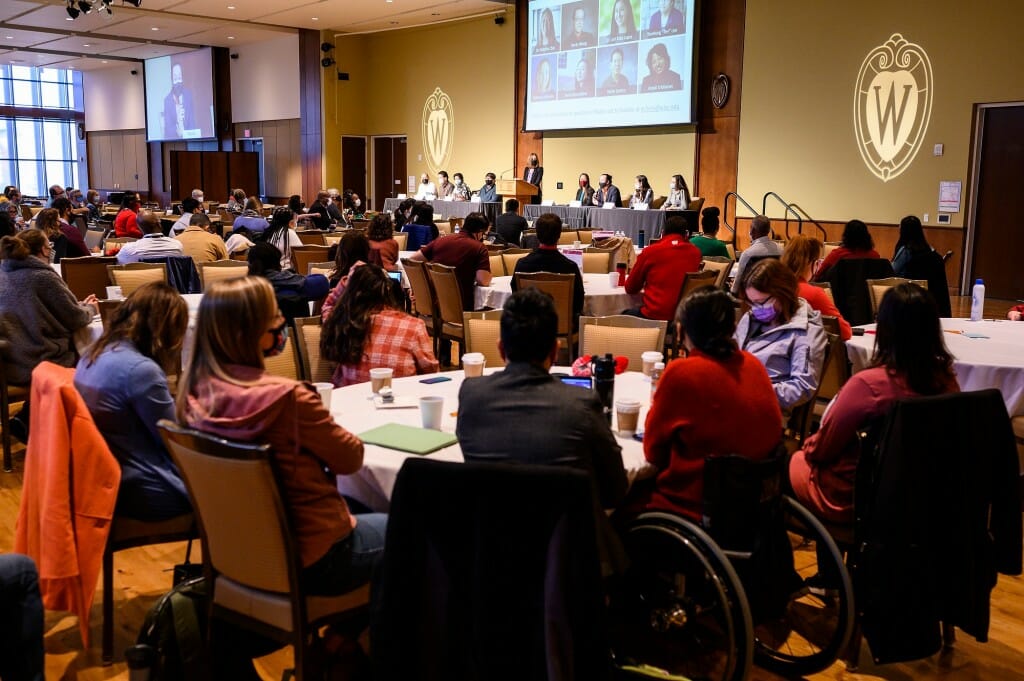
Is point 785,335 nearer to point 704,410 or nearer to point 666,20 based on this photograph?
point 704,410

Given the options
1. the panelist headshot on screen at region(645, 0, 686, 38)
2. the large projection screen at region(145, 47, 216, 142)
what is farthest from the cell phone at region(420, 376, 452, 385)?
the large projection screen at region(145, 47, 216, 142)

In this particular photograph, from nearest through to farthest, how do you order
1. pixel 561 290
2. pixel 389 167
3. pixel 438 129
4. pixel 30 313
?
pixel 30 313, pixel 561 290, pixel 438 129, pixel 389 167

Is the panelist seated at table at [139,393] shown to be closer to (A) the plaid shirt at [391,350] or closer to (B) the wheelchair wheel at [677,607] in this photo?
(A) the plaid shirt at [391,350]

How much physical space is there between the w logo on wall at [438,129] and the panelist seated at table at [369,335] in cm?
1573

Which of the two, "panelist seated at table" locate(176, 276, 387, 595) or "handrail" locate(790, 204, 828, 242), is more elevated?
"handrail" locate(790, 204, 828, 242)

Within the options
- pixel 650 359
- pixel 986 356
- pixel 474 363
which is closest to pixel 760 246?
pixel 986 356

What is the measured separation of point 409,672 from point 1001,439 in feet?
5.97

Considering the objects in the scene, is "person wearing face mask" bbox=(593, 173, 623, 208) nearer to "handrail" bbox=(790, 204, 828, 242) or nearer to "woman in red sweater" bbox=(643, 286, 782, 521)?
"handrail" bbox=(790, 204, 828, 242)

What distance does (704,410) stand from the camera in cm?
264

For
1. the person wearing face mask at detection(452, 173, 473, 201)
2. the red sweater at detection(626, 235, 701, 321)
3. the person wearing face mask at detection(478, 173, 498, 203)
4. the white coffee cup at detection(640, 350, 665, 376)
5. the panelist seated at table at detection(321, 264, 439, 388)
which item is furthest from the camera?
the person wearing face mask at detection(452, 173, 473, 201)

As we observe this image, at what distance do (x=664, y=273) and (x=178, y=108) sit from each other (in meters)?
21.4

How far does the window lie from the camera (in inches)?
1070

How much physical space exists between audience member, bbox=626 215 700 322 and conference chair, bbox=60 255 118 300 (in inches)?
143

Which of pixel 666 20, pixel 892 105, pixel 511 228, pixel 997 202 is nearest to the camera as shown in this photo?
pixel 511 228
